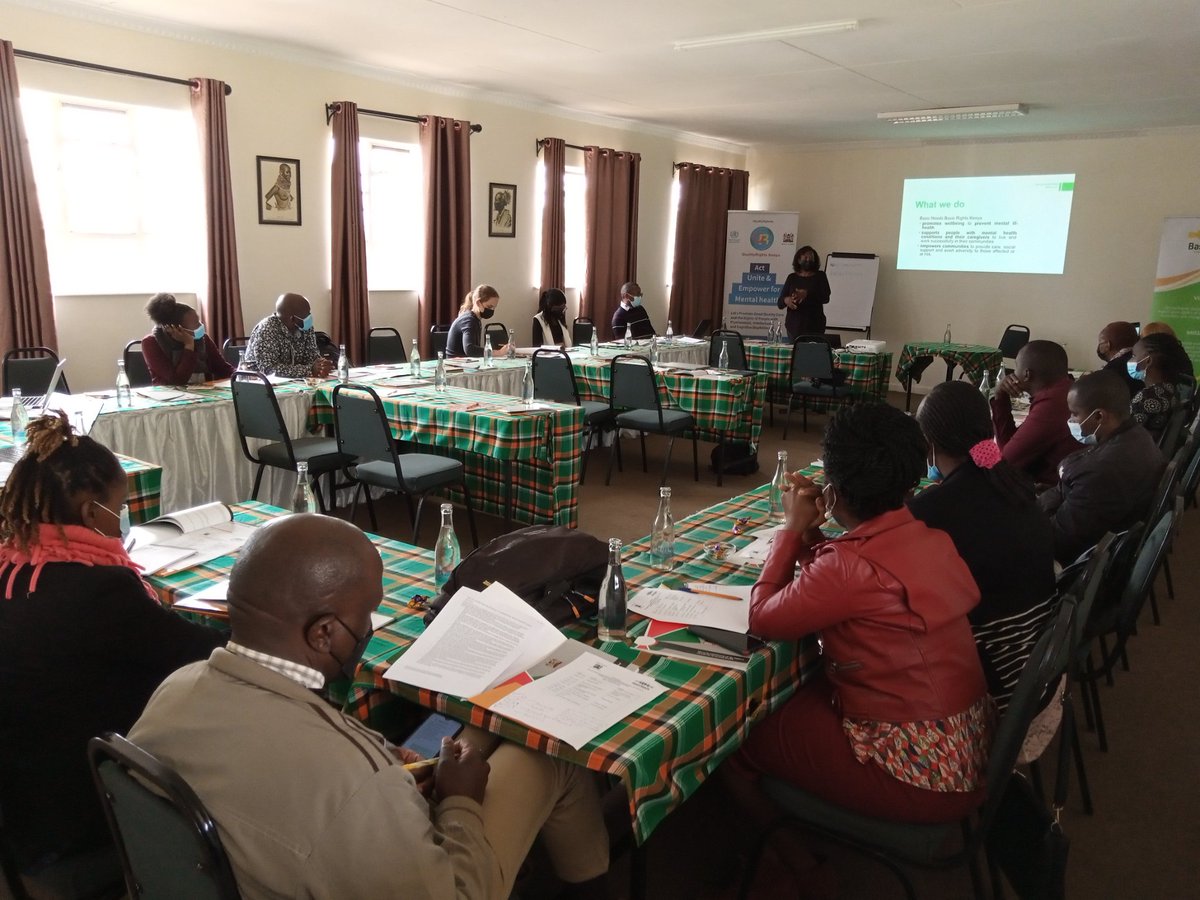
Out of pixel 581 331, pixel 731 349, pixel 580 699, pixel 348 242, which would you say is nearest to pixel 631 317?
pixel 581 331

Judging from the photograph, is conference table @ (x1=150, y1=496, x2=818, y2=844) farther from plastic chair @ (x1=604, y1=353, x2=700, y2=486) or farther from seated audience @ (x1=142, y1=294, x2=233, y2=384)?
plastic chair @ (x1=604, y1=353, x2=700, y2=486)

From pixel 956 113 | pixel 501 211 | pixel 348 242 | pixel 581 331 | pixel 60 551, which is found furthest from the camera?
pixel 581 331

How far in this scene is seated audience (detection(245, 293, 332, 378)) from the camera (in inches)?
185

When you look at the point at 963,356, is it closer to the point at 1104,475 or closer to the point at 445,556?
the point at 1104,475

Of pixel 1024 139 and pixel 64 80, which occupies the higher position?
pixel 1024 139

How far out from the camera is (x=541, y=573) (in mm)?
1751

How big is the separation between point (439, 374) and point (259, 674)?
3668mm

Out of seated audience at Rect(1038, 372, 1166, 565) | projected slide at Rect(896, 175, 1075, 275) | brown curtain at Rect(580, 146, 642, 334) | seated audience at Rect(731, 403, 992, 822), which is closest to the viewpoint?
seated audience at Rect(731, 403, 992, 822)

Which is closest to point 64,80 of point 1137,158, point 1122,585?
point 1122,585

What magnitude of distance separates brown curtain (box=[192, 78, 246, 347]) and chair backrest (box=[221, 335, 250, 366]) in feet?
0.53

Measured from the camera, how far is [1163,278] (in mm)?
8148

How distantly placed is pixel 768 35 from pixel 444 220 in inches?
122

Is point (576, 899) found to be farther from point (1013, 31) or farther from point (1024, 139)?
point (1024, 139)

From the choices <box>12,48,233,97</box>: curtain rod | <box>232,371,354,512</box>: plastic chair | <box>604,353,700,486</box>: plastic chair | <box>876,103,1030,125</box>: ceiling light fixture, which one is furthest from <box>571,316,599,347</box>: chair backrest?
<box>232,371,354,512</box>: plastic chair
